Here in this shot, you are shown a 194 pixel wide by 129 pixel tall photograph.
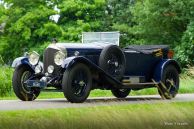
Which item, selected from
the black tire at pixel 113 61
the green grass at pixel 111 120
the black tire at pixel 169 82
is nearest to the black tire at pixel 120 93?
the black tire at pixel 169 82

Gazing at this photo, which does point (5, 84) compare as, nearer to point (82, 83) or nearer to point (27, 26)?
point (82, 83)

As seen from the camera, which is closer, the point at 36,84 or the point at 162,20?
the point at 36,84

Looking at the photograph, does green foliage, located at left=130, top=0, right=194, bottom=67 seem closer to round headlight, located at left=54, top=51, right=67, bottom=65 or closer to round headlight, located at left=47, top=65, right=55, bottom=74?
round headlight, located at left=47, top=65, right=55, bottom=74

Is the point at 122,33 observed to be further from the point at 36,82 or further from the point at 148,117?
the point at 148,117

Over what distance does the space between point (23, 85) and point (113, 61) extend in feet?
6.08

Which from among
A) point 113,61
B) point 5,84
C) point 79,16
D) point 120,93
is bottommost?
point 5,84

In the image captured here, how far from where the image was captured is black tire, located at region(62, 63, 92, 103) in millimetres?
11031

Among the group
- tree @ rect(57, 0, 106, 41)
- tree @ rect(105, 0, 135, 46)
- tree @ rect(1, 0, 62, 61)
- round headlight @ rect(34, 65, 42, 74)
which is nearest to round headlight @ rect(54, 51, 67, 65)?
round headlight @ rect(34, 65, 42, 74)

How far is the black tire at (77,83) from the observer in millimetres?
11031

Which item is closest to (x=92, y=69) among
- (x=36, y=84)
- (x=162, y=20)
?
(x=36, y=84)

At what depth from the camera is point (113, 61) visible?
472 inches

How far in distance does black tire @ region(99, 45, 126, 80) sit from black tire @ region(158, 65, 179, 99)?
4.05ft

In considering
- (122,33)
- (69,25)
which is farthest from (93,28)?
(122,33)

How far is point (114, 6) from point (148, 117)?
45248mm
